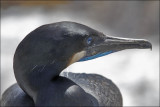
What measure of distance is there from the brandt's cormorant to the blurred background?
639 mm

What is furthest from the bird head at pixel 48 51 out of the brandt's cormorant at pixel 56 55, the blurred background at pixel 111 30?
the blurred background at pixel 111 30

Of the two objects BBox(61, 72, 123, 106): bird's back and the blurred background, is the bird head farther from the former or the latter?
the blurred background

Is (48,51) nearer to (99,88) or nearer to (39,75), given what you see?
(39,75)

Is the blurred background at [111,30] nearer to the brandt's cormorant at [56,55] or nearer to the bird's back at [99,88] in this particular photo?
the bird's back at [99,88]

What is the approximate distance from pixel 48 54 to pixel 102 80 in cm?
36

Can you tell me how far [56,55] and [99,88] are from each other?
0.27 m

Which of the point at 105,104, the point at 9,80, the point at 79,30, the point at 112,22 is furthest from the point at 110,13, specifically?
the point at 79,30

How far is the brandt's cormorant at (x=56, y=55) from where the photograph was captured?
78cm

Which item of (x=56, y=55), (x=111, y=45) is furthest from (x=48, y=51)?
(x=111, y=45)

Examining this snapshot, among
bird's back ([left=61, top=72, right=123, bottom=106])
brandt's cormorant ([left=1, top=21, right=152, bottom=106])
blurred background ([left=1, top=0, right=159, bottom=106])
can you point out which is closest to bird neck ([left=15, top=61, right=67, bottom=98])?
brandt's cormorant ([left=1, top=21, right=152, bottom=106])

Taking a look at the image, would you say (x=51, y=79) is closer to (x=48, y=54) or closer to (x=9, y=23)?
(x=48, y=54)

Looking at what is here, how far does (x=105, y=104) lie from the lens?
38.3 inches

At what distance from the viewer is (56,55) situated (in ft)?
2.58

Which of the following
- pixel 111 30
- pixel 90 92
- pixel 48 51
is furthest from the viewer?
pixel 111 30
